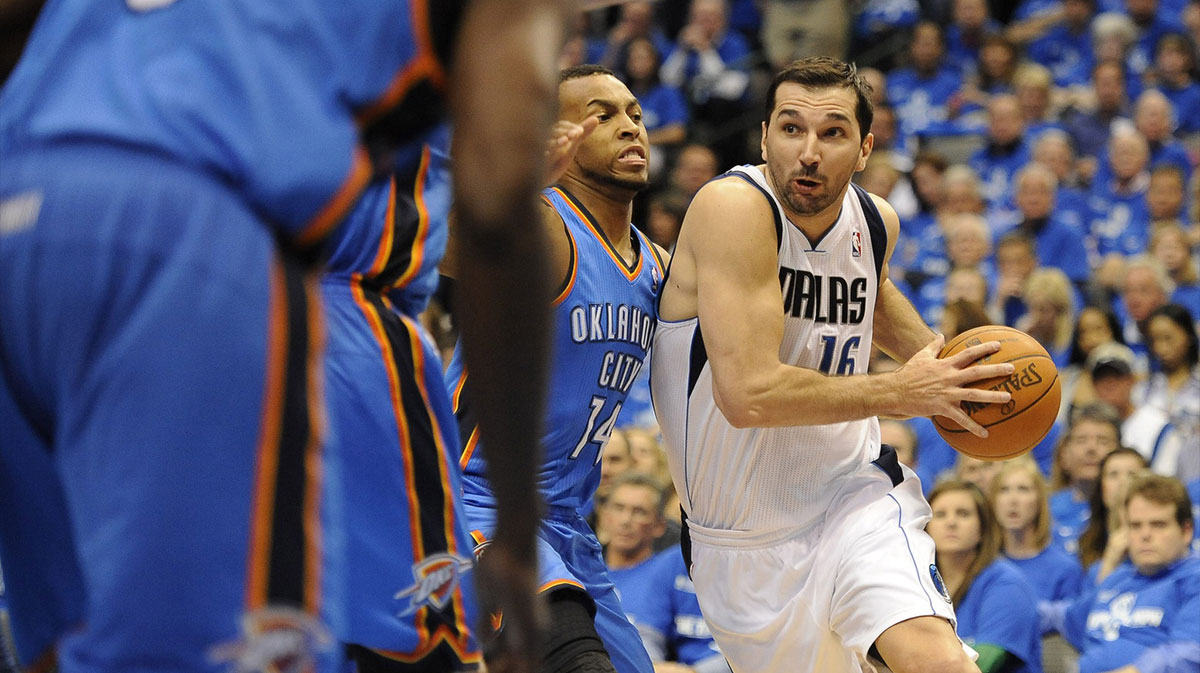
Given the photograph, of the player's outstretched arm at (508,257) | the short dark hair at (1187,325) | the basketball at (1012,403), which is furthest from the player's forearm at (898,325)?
the short dark hair at (1187,325)

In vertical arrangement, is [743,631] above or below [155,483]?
below

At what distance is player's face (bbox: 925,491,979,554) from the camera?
6.38 meters

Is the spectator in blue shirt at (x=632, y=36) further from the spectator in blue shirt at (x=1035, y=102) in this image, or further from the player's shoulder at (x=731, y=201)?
the player's shoulder at (x=731, y=201)

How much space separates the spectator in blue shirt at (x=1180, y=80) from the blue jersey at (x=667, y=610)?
25.1ft

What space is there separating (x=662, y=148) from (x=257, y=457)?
1210 centimetres

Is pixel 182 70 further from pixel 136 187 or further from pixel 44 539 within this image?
pixel 44 539

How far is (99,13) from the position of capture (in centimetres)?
181

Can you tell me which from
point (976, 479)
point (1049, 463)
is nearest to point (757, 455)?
point (976, 479)

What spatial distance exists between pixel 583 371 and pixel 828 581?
0.98m

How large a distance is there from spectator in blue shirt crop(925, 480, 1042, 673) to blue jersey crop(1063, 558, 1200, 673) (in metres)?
0.28

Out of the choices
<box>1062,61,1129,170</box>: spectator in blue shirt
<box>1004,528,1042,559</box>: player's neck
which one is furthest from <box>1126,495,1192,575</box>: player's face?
<box>1062,61,1129,170</box>: spectator in blue shirt

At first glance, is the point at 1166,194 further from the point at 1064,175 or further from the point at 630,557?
the point at 630,557

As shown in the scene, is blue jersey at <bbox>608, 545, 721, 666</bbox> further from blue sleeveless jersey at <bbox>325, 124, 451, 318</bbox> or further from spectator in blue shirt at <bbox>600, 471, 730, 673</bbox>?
blue sleeveless jersey at <bbox>325, 124, 451, 318</bbox>

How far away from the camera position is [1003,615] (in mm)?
6121
